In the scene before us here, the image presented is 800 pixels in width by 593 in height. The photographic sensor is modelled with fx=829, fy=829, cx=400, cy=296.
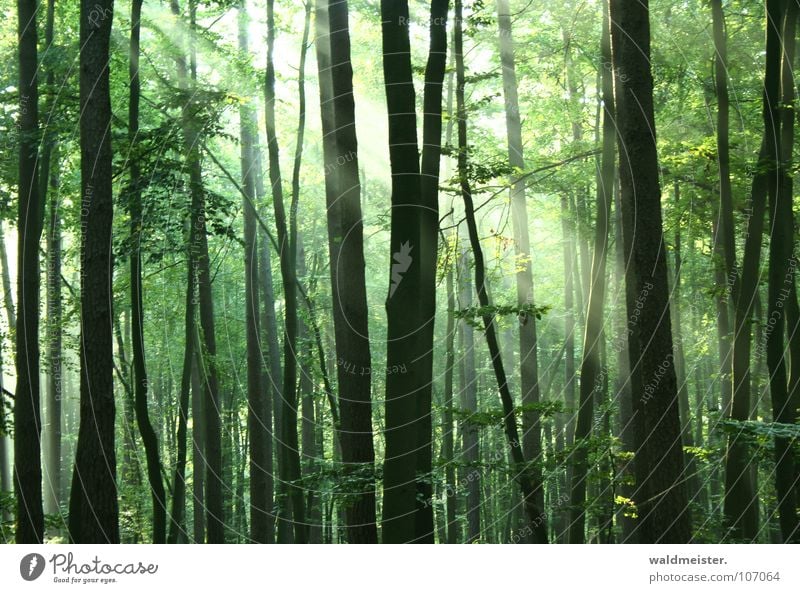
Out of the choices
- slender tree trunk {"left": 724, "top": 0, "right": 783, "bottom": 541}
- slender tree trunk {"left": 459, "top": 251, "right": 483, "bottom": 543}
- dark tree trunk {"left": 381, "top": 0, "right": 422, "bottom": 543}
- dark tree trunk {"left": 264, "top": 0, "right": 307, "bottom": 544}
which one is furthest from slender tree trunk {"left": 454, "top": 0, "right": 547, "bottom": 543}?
slender tree trunk {"left": 459, "top": 251, "right": 483, "bottom": 543}

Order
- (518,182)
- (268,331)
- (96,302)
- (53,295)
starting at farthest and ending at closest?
(268,331) → (53,295) → (518,182) → (96,302)

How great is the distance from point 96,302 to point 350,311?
2.80m

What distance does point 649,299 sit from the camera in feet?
24.2

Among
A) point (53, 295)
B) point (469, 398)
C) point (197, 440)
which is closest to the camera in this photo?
point (53, 295)

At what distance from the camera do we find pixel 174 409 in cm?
2328

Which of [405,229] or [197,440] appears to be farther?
[197,440]

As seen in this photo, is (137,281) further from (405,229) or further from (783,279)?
(783,279)

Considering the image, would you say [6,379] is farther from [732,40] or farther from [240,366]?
[732,40]

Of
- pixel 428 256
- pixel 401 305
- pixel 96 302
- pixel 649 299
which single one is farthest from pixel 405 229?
pixel 96 302

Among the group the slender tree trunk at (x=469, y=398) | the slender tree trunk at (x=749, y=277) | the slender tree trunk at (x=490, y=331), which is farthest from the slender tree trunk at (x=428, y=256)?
the slender tree trunk at (x=469, y=398)

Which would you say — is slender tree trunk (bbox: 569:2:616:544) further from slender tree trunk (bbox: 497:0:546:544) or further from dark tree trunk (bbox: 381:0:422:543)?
dark tree trunk (bbox: 381:0:422:543)

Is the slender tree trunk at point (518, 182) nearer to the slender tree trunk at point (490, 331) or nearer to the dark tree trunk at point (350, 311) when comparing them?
the slender tree trunk at point (490, 331)

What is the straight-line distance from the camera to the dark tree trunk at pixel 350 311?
891cm

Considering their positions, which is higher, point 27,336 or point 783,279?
point 783,279
